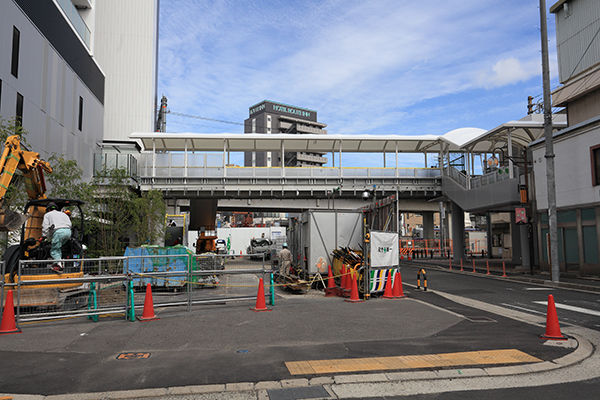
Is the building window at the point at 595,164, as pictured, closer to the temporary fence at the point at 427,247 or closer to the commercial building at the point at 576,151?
the commercial building at the point at 576,151

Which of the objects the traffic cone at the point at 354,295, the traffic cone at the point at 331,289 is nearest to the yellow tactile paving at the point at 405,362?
the traffic cone at the point at 354,295

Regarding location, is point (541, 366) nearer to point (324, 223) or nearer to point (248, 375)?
point (248, 375)

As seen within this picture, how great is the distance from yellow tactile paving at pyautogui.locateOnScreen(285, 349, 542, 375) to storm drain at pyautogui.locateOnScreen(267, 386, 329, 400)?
56 centimetres

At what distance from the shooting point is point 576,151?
2038cm

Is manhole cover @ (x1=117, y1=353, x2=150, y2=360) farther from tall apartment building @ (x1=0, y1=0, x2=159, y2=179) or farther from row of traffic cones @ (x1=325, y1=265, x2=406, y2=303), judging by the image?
tall apartment building @ (x1=0, y1=0, x2=159, y2=179)

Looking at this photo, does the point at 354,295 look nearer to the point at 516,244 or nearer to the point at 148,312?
the point at 148,312

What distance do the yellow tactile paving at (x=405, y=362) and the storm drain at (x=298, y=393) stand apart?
0.56 meters

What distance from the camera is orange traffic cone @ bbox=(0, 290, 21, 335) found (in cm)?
894

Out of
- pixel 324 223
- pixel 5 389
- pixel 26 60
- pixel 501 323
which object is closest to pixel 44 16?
pixel 26 60

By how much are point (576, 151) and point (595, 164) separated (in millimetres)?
1331

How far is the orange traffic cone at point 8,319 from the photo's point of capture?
8.94m

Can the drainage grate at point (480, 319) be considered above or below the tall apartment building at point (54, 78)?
below

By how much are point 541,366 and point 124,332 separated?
767cm

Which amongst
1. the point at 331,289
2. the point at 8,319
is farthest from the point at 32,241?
the point at 331,289
